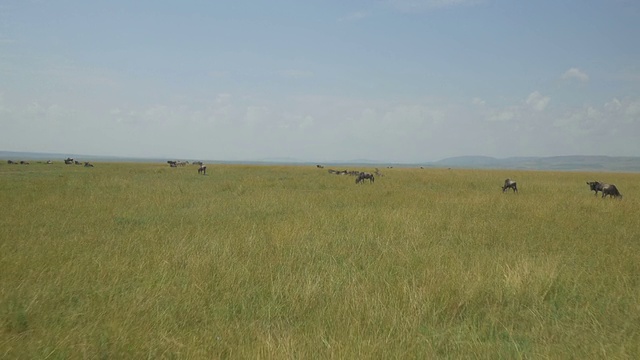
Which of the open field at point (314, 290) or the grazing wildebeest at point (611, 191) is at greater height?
the grazing wildebeest at point (611, 191)

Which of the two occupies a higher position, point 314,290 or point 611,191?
point 611,191

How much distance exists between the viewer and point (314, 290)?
4.96 metres

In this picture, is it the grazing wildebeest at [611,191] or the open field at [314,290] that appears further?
the grazing wildebeest at [611,191]

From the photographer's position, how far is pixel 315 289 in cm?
499

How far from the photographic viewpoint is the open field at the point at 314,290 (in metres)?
3.64

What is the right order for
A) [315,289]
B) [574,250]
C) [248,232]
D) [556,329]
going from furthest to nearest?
1. [248,232]
2. [574,250]
3. [315,289]
4. [556,329]

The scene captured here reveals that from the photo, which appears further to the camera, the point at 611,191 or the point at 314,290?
the point at 611,191

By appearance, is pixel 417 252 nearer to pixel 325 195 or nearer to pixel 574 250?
pixel 574 250

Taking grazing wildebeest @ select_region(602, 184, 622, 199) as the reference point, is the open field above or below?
below

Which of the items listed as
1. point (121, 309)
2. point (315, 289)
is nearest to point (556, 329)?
point (315, 289)

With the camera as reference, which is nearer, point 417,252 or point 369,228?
point 417,252

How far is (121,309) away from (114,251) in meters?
2.96

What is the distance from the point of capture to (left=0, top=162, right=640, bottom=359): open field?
3.64 m

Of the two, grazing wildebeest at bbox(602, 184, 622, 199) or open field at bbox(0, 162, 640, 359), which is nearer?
open field at bbox(0, 162, 640, 359)
